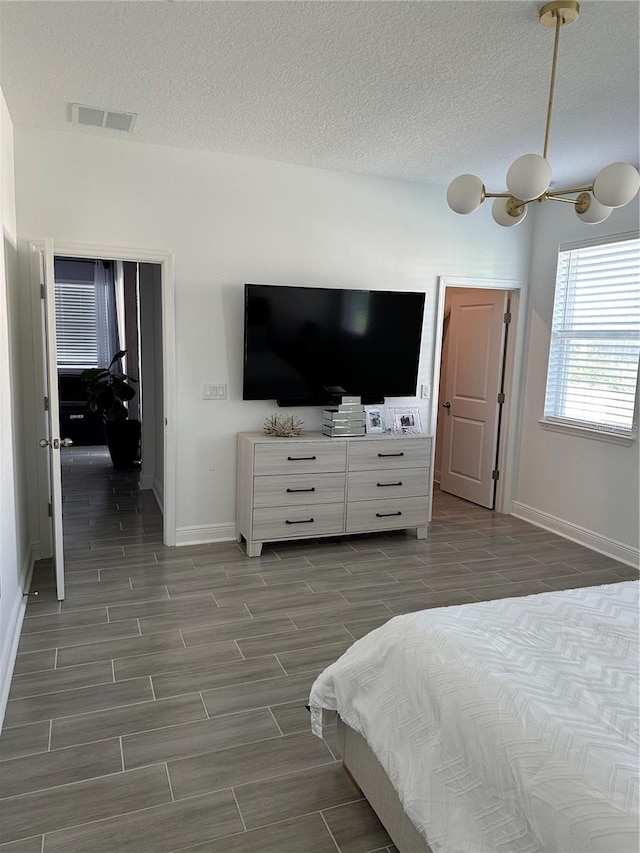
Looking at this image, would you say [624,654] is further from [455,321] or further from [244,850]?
[455,321]

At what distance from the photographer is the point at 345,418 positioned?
4535 millimetres

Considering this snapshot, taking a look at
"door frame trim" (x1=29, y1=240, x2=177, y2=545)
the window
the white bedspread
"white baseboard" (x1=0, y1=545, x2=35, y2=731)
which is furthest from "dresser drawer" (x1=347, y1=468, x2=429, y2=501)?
the window

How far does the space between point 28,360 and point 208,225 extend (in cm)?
152

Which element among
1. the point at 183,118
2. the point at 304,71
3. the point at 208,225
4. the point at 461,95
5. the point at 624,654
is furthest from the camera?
the point at 208,225

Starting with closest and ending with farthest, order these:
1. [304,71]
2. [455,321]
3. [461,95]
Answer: [304,71], [461,95], [455,321]

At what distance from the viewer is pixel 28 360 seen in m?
3.93

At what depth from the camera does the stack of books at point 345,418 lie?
4.51m

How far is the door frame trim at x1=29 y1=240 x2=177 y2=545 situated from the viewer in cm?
393

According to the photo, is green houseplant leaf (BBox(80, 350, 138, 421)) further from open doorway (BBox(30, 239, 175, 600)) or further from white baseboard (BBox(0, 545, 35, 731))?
white baseboard (BBox(0, 545, 35, 731))

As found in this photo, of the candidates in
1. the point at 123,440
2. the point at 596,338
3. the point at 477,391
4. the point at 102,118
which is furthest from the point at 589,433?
the point at 123,440

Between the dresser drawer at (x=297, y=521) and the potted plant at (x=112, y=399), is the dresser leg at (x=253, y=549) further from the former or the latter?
the potted plant at (x=112, y=399)

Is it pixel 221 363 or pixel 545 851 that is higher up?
pixel 221 363

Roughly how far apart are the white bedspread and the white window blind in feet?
8.77

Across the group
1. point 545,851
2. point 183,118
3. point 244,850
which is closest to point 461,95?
point 183,118
